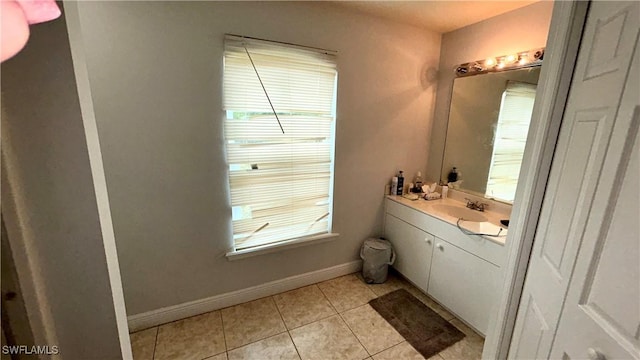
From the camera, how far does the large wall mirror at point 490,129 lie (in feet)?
6.15

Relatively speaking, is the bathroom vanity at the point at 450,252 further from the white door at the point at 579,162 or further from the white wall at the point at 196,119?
the white door at the point at 579,162

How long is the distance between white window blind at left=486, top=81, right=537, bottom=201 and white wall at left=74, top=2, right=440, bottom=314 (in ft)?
2.44

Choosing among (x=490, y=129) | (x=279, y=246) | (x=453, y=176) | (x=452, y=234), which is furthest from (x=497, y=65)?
(x=279, y=246)

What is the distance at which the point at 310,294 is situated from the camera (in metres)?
2.19

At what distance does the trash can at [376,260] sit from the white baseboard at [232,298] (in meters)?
0.19

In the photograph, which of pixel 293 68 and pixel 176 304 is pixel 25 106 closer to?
pixel 293 68

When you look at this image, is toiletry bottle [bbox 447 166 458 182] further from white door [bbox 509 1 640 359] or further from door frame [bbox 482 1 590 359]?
white door [bbox 509 1 640 359]

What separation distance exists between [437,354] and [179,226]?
197cm

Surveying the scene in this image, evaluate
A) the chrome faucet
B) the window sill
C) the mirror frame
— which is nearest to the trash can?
the window sill

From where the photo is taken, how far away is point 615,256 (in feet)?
2.04

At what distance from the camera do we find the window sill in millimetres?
1931

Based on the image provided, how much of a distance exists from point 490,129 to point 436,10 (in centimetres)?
105

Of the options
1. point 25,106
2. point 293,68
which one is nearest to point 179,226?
point 293,68

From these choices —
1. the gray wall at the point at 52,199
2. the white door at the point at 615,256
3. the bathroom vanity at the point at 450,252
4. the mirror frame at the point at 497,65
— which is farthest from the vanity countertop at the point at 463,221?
the gray wall at the point at 52,199
